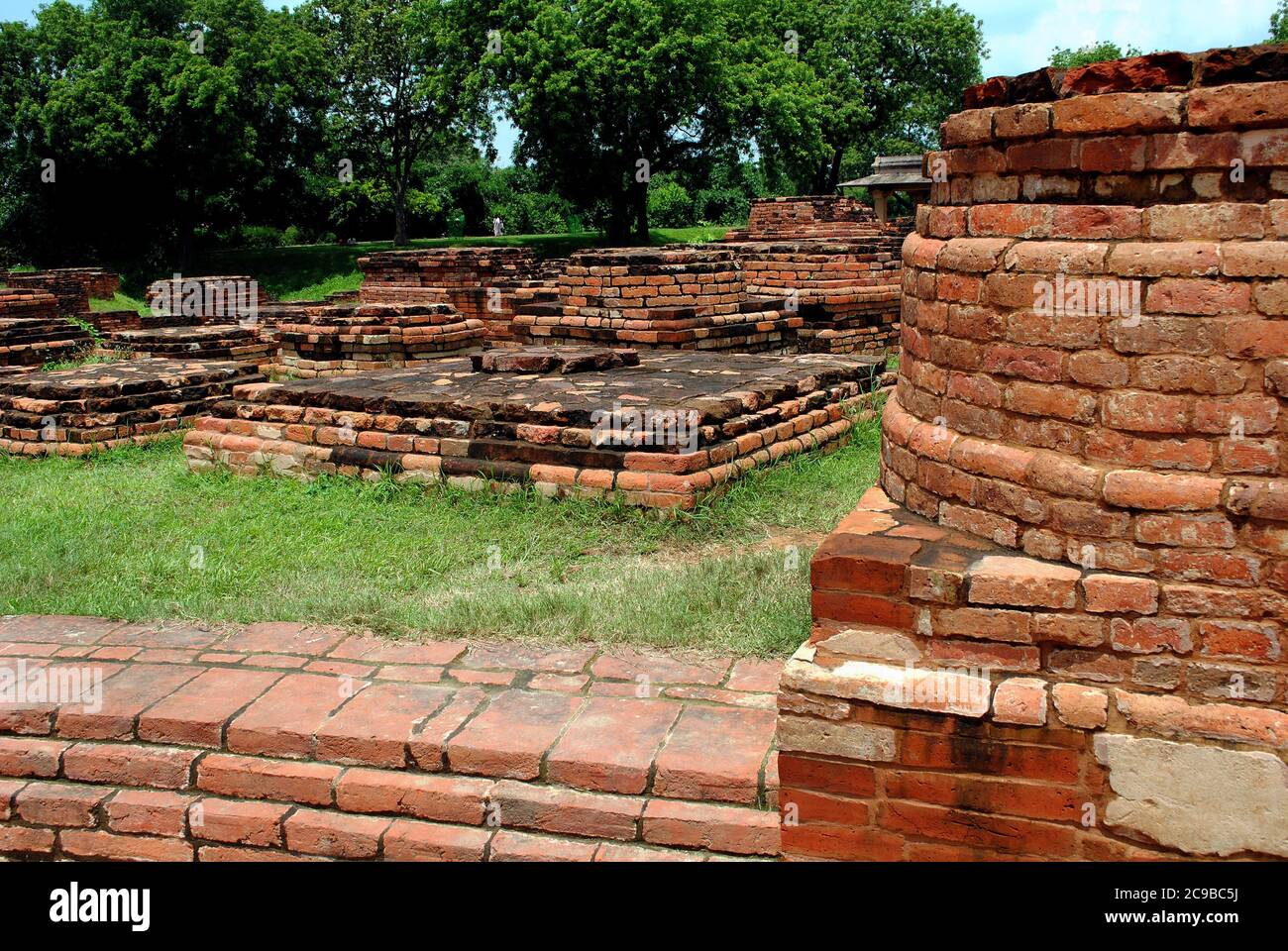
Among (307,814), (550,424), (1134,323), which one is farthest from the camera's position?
(550,424)

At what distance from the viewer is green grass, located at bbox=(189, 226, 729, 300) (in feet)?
79.7

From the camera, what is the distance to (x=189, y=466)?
606 centimetres

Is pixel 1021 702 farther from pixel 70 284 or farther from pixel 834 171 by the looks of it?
pixel 834 171

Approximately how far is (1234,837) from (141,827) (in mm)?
2665

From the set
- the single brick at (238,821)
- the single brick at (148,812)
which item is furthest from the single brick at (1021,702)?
the single brick at (148,812)

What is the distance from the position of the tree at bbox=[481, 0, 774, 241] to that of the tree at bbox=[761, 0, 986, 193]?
581 cm

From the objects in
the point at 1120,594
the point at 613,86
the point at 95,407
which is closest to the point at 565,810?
the point at 1120,594

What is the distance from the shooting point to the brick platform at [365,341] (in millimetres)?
8875

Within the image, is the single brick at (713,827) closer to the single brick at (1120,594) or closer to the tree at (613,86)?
the single brick at (1120,594)

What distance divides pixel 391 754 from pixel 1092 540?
5.82 ft

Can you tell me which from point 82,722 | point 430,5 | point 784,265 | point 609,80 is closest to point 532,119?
point 609,80

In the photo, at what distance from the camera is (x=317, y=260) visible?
25.9 meters

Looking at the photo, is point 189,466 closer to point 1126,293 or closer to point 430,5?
point 1126,293

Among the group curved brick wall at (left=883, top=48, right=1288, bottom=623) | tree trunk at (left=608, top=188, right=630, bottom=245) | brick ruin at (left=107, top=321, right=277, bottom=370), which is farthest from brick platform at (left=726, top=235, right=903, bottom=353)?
tree trunk at (left=608, top=188, right=630, bottom=245)
